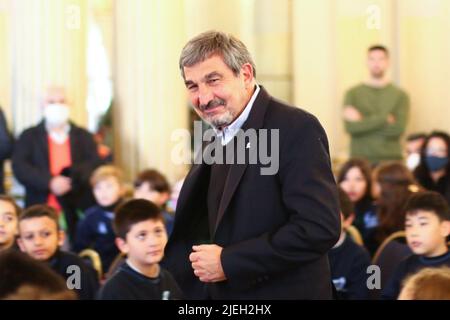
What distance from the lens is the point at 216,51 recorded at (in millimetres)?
3000

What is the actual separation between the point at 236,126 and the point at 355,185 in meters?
3.73

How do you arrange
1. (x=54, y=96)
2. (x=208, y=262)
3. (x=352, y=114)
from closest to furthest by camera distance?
1. (x=208, y=262)
2. (x=54, y=96)
3. (x=352, y=114)

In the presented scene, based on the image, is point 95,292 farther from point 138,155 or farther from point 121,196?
point 138,155

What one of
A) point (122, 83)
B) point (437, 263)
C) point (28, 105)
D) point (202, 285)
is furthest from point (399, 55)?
point (202, 285)

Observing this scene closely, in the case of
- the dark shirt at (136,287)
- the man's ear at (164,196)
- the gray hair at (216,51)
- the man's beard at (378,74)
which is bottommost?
the dark shirt at (136,287)

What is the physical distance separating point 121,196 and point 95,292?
1.80 meters

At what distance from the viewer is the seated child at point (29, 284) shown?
223 centimetres

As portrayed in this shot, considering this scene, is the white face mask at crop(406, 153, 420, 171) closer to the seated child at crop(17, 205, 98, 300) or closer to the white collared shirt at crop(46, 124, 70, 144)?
the white collared shirt at crop(46, 124, 70, 144)

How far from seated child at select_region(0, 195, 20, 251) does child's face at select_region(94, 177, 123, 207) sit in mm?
1163

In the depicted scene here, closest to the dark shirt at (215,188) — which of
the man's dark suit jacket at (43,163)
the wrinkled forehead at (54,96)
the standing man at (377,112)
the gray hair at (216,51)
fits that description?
the gray hair at (216,51)

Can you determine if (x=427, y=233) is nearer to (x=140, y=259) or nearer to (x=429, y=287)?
(x=140, y=259)

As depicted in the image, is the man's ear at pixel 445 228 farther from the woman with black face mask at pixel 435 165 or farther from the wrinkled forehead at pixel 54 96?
the wrinkled forehead at pixel 54 96

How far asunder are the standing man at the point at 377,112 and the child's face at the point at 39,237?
3422 mm

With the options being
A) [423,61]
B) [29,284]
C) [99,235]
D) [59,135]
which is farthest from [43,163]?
[29,284]
